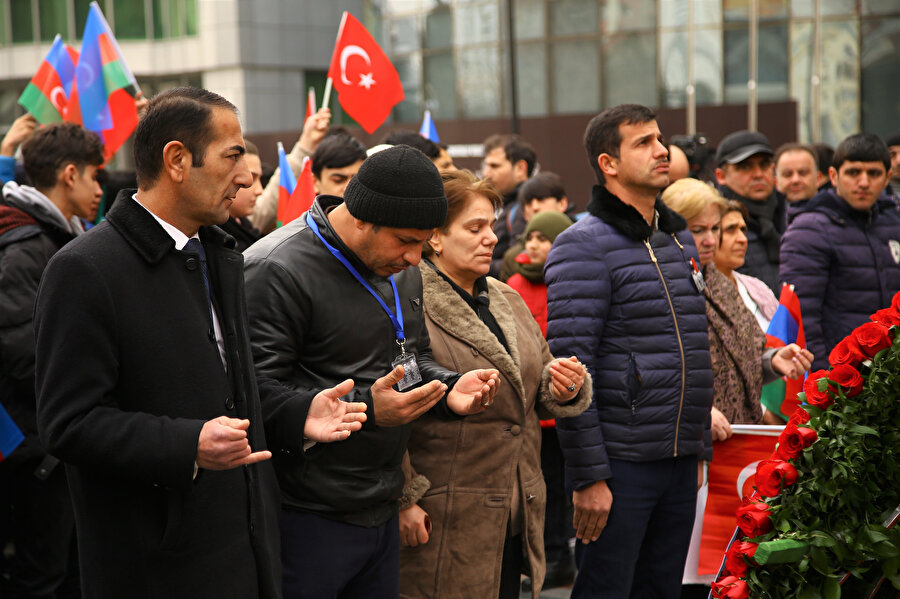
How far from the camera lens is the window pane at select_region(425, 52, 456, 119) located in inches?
966

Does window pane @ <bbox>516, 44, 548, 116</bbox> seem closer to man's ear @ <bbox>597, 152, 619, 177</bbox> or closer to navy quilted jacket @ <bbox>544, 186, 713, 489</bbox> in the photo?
man's ear @ <bbox>597, 152, 619, 177</bbox>

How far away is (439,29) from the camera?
2455 cm

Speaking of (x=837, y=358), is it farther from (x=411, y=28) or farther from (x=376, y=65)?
(x=411, y=28)

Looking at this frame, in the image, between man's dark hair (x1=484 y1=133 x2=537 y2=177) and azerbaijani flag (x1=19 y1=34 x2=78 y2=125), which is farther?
man's dark hair (x1=484 y1=133 x2=537 y2=177)

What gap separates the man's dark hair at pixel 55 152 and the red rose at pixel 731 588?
3.40 meters

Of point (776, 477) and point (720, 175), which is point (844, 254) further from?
point (776, 477)

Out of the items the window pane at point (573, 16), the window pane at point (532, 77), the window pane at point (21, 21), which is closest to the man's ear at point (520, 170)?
the window pane at point (532, 77)

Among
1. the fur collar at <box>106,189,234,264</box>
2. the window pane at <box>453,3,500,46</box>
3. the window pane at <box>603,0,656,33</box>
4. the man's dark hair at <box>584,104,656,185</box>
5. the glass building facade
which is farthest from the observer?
the window pane at <box>453,3,500,46</box>

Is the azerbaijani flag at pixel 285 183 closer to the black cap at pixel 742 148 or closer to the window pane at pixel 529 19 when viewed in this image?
the black cap at pixel 742 148

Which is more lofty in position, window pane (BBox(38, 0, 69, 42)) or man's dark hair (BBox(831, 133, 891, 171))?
window pane (BBox(38, 0, 69, 42))

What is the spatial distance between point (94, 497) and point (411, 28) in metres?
23.6

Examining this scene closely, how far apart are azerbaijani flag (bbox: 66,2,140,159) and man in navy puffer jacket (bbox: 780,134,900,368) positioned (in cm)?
483

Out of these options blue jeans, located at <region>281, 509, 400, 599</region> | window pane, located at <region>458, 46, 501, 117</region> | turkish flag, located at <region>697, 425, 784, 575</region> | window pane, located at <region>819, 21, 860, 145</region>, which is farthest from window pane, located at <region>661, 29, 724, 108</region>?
blue jeans, located at <region>281, 509, 400, 599</region>

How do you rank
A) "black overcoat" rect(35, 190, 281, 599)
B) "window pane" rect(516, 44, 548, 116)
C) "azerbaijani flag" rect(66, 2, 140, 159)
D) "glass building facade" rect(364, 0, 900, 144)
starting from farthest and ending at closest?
"window pane" rect(516, 44, 548, 116) → "glass building facade" rect(364, 0, 900, 144) → "azerbaijani flag" rect(66, 2, 140, 159) → "black overcoat" rect(35, 190, 281, 599)
